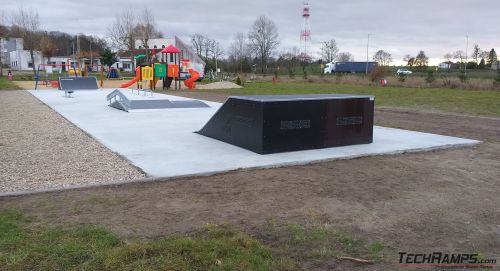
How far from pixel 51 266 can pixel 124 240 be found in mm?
619

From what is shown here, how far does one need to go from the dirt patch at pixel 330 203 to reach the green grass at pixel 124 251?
0.80 feet

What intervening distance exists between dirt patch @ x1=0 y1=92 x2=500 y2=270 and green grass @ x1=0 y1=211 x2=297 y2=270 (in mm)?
245

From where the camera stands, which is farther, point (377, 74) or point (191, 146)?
point (377, 74)

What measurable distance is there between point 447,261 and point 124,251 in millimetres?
2414

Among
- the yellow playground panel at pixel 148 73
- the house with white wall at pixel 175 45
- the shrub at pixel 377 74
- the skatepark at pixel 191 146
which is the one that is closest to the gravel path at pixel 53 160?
the skatepark at pixel 191 146

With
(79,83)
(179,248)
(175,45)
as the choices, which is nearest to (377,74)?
(79,83)

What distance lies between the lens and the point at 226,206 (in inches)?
183

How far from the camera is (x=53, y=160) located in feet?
22.0

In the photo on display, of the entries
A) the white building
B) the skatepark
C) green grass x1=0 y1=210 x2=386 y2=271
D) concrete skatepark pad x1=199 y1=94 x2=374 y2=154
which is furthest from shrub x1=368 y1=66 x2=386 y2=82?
the white building

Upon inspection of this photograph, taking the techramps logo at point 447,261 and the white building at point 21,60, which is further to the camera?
the white building at point 21,60

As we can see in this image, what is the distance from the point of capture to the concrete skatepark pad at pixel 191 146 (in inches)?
253

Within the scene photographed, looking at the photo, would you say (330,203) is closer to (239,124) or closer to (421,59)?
(239,124)

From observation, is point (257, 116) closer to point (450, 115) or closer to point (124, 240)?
point (124, 240)

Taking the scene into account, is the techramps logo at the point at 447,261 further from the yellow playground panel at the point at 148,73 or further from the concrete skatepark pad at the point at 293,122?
the yellow playground panel at the point at 148,73
